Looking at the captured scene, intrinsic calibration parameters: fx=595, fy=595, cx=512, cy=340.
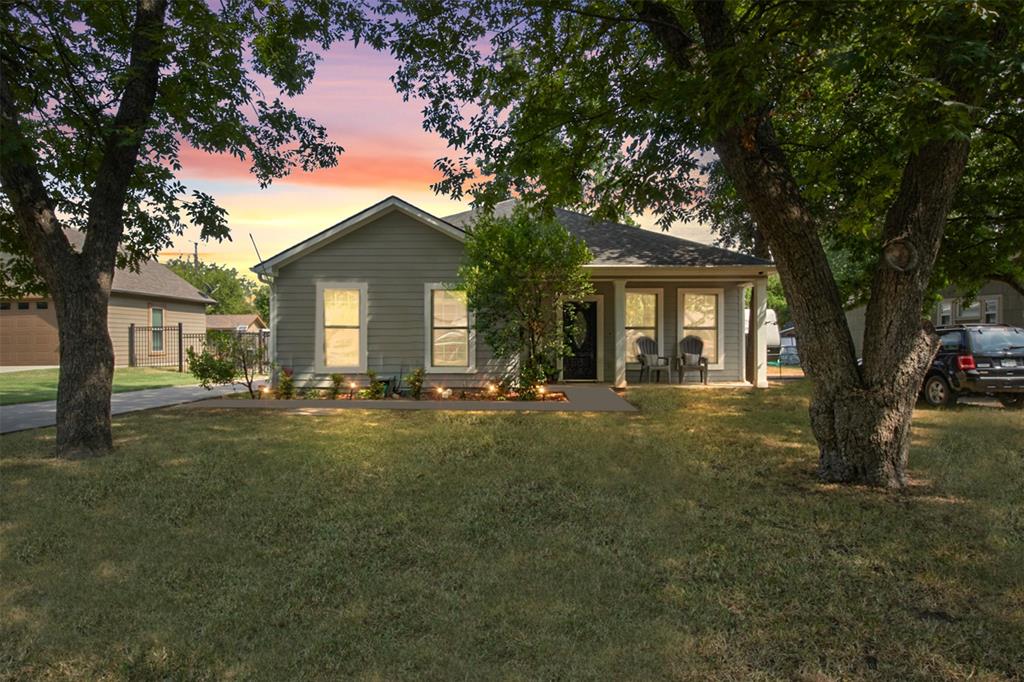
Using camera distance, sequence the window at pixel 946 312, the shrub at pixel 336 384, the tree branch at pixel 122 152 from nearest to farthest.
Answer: the tree branch at pixel 122 152, the shrub at pixel 336 384, the window at pixel 946 312

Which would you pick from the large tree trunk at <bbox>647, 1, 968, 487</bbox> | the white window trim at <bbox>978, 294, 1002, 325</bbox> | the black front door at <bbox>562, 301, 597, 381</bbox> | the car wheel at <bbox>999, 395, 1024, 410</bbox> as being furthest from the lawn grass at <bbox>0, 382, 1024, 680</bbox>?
the white window trim at <bbox>978, 294, 1002, 325</bbox>

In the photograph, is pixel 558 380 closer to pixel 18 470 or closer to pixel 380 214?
pixel 380 214

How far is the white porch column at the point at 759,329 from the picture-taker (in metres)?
14.6

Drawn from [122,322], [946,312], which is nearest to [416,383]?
[122,322]

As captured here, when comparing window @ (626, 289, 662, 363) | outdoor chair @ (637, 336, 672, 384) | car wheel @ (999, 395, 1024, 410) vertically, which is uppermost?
window @ (626, 289, 662, 363)

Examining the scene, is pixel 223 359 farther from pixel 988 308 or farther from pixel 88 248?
pixel 988 308

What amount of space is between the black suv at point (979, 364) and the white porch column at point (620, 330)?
6.12m

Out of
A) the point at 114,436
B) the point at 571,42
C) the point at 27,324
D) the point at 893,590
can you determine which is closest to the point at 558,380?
the point at 571,42

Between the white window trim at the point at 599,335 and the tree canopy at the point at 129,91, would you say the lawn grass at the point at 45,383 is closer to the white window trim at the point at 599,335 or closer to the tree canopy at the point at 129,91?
the tree canopy at the point at 129,91

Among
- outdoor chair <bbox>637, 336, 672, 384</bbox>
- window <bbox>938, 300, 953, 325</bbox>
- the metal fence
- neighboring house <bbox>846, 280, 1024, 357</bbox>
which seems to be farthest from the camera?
window <bbox>938, 300, 953, 325</bbox>

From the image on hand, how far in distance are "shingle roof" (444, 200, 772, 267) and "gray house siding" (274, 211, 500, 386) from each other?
142cm

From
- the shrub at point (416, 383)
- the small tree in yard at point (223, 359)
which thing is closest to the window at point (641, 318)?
the shrub at point (416, 383)

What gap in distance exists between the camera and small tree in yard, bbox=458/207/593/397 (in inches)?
469

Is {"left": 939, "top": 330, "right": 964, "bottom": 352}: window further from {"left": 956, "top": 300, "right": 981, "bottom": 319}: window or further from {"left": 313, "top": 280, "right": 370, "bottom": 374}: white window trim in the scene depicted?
{"left": 956, "top": 300, "right": 981, "bottom": 319}: window
